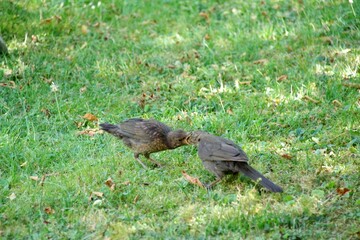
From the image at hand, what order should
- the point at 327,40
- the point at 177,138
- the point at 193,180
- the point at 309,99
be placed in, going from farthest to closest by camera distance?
the point at 327,40 < the point at 309,99 < the point at 177,138 < the point at 193,180

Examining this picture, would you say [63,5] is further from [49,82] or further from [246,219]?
[246,219]

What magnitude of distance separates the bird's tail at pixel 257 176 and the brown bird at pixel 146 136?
0.83 meters

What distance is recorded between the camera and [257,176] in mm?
6336

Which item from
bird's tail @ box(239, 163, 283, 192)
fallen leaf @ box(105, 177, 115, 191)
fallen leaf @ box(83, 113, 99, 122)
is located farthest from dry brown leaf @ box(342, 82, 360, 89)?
fallen leaf @ box(105, 177, 115, 191)

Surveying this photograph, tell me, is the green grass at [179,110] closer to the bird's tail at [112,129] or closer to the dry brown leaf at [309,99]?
the dry brown leaf at [309,99]

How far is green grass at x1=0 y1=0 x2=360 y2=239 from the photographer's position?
591cm

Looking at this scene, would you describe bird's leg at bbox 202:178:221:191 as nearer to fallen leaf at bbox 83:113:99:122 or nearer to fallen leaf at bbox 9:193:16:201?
fallen leaf at bbox 9:193:16:201

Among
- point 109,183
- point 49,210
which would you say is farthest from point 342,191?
point 49,210

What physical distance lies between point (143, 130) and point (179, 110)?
1490 millimetres

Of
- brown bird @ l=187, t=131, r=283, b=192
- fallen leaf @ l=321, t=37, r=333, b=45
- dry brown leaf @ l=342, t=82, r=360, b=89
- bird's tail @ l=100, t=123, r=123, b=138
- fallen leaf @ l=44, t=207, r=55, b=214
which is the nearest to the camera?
fallen leaf @ l=44, t=207, r=55, b=214

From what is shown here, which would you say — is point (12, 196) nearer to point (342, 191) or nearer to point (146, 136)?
point (146, 136)

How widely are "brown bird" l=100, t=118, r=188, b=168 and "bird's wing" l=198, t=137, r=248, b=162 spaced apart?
1.07 feet

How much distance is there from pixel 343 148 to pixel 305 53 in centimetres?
270

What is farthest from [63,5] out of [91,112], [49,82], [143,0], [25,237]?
[25,237]
